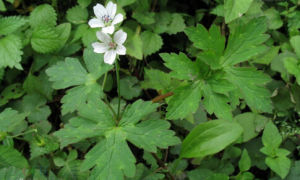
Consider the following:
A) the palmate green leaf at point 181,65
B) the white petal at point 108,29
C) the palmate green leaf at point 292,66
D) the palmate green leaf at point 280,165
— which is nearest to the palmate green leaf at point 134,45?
the palmate green leaf at point 181,65

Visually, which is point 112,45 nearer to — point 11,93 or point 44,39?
point 44,39

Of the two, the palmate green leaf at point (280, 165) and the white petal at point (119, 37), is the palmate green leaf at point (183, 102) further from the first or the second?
the palmate green leaf at point (280, 165)

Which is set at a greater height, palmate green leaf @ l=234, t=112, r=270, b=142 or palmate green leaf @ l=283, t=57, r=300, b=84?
palmate green leaf @ l=283, t=57, r=300, b=84

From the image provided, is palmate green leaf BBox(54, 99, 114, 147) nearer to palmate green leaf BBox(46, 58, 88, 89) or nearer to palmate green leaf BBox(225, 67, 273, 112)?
palmate green leaf BBox(46, 58, 88, 89)

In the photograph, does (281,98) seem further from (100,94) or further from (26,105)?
(26,105)

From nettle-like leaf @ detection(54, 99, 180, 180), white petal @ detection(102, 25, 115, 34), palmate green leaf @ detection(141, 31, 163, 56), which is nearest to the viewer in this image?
white petal @ detection(102, 25, 115, 34)

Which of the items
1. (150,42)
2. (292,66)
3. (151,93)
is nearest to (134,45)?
(150,42)

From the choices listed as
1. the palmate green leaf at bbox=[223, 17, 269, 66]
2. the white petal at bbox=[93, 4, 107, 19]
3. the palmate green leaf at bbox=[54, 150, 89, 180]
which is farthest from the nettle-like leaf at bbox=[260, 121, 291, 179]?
the white petal at bbox=[93, 4, 107, 19]
